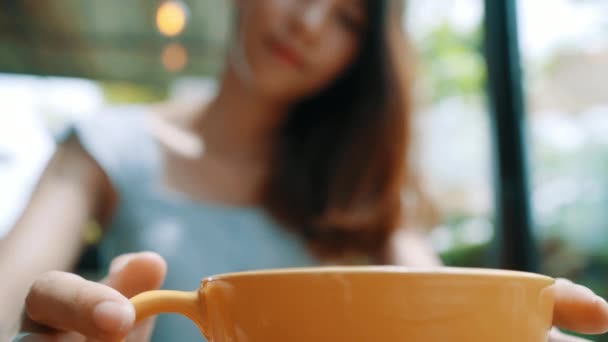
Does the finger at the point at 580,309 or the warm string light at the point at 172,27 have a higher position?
the warm string light at the point at 172,27

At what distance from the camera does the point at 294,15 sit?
102 centimetres

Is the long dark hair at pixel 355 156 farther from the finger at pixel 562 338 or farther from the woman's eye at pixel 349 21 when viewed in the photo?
the finger at pixel 562 338

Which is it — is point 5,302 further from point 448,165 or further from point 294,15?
point 448,165

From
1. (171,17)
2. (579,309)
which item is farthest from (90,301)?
(171,17)

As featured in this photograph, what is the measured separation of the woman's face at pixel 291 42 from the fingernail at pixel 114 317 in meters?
0.77

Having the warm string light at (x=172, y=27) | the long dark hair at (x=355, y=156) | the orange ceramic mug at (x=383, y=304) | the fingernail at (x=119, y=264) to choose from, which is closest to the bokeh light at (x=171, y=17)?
the warm string light at (x=172, y=27)

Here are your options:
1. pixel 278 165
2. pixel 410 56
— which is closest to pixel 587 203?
pixel 410 56

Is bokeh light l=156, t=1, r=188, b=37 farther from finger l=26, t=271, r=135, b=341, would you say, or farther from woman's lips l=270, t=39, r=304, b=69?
finger l=26, t=271, r=135, b=341

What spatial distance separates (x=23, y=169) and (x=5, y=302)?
4.27 ft

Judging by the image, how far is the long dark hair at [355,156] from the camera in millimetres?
1141

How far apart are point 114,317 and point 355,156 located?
0.91 meters

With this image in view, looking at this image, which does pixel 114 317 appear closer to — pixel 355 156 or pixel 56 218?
pixel 56 218

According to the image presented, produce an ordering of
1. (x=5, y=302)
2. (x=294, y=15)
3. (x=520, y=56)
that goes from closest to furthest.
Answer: (x=5, y=302), (x=294, y=15), (x=520, y=56)

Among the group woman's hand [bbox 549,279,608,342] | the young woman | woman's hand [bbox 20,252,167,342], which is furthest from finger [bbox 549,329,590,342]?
the young woman
